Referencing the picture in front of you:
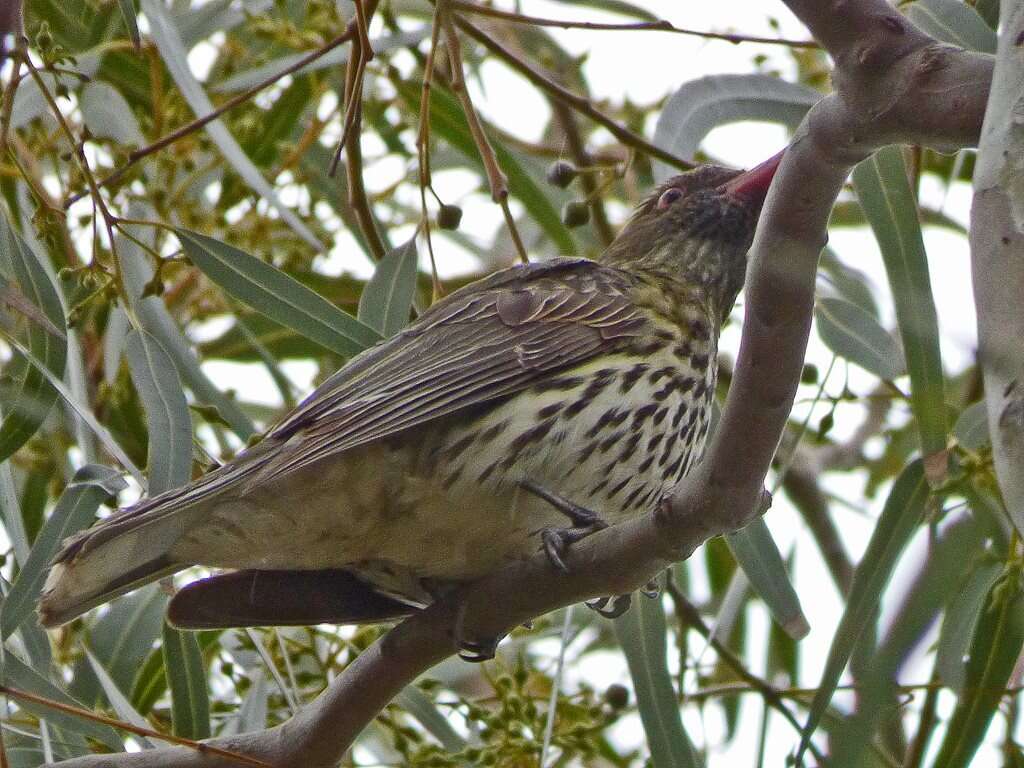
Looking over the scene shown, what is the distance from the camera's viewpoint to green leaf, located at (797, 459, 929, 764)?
2801 millimetres

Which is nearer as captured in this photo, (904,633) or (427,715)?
(904,633)

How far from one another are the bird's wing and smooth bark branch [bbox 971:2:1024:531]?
59.6 inches

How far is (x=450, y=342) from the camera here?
3.35 m

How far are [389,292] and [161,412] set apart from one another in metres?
0.64

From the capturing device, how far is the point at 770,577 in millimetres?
3275

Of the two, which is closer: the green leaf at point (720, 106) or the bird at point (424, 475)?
the bird at point (424, 475)

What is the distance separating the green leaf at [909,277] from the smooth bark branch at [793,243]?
755 mm

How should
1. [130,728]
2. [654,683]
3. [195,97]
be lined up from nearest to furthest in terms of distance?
1. [130,728]
2. [654,683]
3. [195,97]

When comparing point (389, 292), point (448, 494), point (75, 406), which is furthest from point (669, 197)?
point (75, 406)

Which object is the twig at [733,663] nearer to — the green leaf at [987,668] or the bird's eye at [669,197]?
the green leaf at [987,668]

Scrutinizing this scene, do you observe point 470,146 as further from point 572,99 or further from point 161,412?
point 161,412

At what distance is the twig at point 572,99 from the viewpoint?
3594 mm

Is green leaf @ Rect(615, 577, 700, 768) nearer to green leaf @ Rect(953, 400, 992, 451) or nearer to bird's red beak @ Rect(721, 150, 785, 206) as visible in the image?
green leaf @ Rect(953, 400, 992, 451)

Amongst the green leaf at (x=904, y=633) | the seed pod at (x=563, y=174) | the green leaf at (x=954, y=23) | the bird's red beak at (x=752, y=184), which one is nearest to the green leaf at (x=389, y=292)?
the seed pod at (x=563, y=174)
